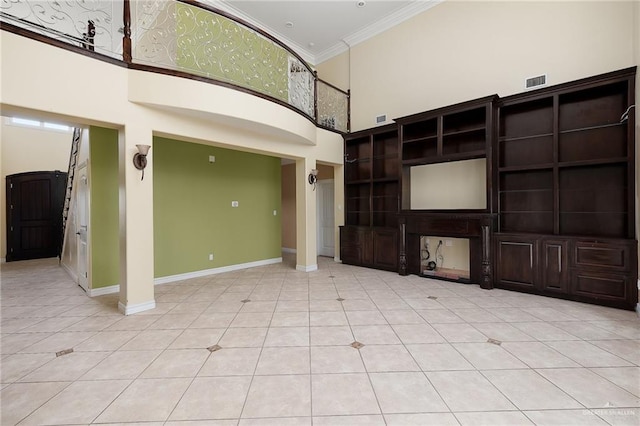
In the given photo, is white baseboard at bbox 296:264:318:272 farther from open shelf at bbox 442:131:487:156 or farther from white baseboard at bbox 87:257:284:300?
open shelf at bbox 442:131:487:156

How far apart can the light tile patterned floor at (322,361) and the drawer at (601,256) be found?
57 centimetres

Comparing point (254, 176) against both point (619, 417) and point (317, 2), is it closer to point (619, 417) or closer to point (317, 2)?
point (317, 2)

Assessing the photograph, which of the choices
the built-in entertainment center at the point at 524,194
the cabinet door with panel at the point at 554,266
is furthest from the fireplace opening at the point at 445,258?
the cabinet door with panel at the point at 554,266

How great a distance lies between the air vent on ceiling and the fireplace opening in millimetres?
2768

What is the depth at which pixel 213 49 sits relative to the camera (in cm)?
547

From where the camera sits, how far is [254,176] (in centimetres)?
669

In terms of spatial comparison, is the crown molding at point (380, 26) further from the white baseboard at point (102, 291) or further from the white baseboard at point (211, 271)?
the white baseboard at point (102, 291)

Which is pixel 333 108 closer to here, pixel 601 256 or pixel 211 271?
pixel 211 271

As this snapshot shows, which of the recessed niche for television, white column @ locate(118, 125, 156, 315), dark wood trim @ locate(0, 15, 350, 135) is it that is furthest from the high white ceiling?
white column @ locate(118, 125, 156, 315)

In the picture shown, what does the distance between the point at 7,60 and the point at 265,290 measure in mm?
4007

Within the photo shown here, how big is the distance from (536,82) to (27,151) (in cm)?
1218

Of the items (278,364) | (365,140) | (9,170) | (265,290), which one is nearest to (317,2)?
(365,140)

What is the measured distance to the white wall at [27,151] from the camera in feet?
24.3

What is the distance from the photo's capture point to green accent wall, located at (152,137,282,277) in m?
5.24
